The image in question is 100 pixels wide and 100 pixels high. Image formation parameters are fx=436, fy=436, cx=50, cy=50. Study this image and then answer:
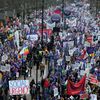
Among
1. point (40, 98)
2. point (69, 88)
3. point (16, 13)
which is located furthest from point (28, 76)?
point (16, 13)

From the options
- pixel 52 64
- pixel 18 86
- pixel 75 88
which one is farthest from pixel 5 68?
pixel 18 86

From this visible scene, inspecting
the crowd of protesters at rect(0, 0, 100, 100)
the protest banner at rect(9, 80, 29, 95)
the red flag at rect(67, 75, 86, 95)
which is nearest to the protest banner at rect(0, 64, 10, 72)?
the crowd of protesters at rect(0, 0, 100, 100)

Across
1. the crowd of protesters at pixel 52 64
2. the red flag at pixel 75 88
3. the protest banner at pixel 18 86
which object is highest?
the protest banner at pixel 18 86

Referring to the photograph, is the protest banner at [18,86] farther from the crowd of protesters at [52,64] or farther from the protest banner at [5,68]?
the protest banner at [5,68]

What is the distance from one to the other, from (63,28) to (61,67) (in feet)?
67.0

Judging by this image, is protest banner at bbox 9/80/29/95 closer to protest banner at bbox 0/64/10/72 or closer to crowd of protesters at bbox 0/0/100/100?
crowd of protesters at bbox 0/0/100/100

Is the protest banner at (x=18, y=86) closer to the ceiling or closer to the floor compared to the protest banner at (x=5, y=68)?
closer to the ceiling

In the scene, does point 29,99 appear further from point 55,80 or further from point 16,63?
point 16,63

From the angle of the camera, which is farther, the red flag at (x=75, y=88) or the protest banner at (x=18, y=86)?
the red flag at (x=75, y=88)

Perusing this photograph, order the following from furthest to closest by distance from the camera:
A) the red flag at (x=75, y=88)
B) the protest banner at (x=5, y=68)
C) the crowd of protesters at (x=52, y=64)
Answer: the protest banner at (x=5, y=68) < the crowd of protesters at (x=52, y=64) < the red flag at (x=75, y=88)

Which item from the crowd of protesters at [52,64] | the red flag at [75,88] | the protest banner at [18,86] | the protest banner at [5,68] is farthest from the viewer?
the protest banner at [5,68]

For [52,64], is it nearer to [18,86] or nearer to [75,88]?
[75,88]

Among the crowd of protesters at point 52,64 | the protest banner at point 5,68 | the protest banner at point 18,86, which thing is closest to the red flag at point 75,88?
the crowd of protesters at point 52,64

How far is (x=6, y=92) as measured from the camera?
2183 cm
